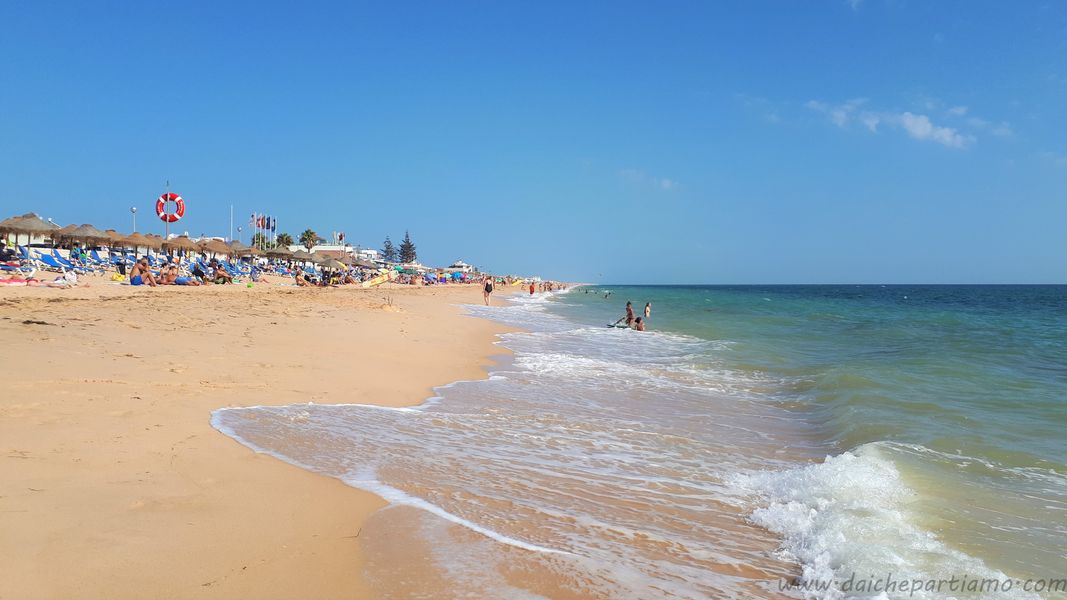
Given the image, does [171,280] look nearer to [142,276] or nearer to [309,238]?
[142,276]

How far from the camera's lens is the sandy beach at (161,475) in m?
2.73

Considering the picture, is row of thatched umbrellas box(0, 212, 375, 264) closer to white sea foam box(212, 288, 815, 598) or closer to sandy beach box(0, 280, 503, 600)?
sandy beach box(0, 280, 503, 600)

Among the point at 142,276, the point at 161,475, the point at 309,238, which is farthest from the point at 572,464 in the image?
the point at 309,238

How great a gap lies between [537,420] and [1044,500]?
483 centimetres

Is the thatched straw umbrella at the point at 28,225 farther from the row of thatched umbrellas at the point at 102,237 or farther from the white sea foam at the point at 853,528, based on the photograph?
the white sea foam at the point at 853,528

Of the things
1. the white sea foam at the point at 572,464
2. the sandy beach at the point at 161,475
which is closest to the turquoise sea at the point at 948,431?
the white sea foam at the point at 572,464

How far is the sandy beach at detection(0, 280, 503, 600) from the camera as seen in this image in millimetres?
2730

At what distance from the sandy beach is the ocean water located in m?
0.35

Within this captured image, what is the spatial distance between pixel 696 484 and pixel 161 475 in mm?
4109

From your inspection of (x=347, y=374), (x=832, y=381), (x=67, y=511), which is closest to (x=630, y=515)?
(x=67, y=511)

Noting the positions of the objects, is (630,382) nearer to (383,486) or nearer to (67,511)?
(383,486)

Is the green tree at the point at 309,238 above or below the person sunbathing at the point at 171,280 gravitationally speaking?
above

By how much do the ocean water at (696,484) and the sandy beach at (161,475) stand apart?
1.15 ft

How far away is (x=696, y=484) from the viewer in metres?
5.00
